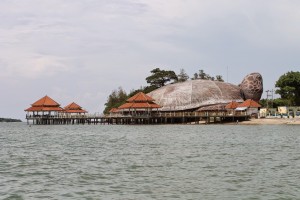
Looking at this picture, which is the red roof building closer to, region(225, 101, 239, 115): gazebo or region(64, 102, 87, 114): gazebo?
region(64, 102, 87, 114): gazebo

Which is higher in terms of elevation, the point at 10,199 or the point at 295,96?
the point at 295,96

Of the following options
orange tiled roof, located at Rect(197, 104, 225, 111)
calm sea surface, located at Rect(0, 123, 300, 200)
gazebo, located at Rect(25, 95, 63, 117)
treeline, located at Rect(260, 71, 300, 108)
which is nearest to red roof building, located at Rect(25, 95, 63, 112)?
gazebo, located at Rect(25, 95, 63, 117)

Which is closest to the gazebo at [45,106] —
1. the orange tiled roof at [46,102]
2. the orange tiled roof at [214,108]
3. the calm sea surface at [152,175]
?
the orange tiled roof at [46,102]

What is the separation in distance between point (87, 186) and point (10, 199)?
3317 mm

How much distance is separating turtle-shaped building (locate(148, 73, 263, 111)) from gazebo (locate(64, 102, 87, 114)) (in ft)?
54.0

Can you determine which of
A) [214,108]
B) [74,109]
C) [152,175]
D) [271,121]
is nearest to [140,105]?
[214,108]

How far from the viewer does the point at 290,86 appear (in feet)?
392

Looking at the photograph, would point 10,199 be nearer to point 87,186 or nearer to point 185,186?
point 87,186

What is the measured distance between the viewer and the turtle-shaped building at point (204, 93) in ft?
341

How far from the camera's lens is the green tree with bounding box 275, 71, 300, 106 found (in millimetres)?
117812

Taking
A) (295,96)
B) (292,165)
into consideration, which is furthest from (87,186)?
(295,96)

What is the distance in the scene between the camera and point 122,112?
10506 cm

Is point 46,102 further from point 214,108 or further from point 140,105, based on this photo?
point 214,108

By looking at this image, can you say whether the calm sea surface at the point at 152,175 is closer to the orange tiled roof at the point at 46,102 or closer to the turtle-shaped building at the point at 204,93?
the orange tiled roof at the point at 46,102
